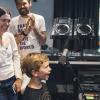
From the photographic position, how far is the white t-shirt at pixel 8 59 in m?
2.15

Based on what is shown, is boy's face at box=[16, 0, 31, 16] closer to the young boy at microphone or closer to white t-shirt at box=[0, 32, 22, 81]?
white t-shirt at box=[0, 32, 22, 81]

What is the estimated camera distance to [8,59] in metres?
2.18

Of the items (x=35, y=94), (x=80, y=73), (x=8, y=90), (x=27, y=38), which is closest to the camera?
(x=35, y=94)

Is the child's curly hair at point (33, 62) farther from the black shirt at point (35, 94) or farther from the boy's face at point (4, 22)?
the boy's face at point (4, 22)

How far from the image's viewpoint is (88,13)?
15.9ft

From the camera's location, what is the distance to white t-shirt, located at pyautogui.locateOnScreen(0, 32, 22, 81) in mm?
2154

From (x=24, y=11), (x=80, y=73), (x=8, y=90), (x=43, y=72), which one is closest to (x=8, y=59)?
(x=8, y=90)

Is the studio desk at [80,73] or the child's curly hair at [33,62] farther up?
the child's curly hair at [33,62]

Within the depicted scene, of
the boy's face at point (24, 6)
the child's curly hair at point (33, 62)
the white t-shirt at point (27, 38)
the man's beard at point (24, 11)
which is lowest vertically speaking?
the child's curly hair at point (33, 62)

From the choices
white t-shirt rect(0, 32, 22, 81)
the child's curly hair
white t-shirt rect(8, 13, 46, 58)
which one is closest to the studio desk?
white t-shirt rect(8, 13, 46, 58)

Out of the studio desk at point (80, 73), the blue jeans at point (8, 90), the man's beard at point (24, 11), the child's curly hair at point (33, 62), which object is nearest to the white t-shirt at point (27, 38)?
the man's beard at point (24, 11)

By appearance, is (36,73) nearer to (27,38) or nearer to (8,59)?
(8,59)

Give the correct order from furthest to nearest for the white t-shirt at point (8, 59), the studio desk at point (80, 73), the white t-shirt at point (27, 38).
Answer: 1. the studio desk at point (80, 73)
2. the white t-shirt at point (27, 38)
3. the white t-shirt at point (8, 59)

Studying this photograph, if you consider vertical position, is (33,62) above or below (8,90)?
above
